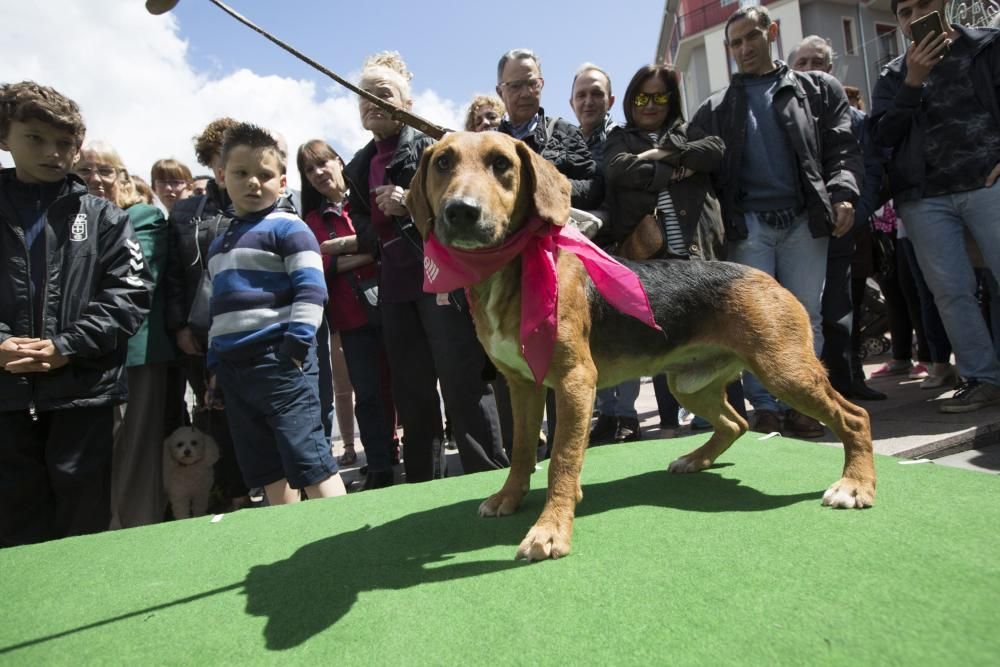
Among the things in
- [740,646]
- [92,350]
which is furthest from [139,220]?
[740,646]

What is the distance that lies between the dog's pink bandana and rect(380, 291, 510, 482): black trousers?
120cm

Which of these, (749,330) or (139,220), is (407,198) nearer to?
(749,330)

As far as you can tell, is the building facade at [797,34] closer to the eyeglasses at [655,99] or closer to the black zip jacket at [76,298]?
the eyeglasses at [655,99]

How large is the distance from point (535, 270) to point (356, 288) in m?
2.99

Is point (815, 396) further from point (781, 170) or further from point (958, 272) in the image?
point (958, 272)

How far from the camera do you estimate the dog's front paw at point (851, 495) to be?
2.26 m

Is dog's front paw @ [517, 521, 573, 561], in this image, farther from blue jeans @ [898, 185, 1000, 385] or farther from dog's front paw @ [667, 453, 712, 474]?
blue jeans @ [898, 185, 1000, 385]

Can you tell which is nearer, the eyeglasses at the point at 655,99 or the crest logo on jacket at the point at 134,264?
the crest logo on jacket at the point at 134,264

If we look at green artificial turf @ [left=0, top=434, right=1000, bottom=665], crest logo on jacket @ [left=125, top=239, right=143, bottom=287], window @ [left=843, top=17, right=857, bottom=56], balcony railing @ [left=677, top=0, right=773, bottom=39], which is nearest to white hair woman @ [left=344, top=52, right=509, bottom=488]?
green artificial turf @ [left=0, top=434, right=1000, bottom=665]

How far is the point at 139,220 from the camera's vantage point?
434 centimetres

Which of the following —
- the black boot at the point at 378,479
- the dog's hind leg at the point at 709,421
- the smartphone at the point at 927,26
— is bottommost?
the black boot at the point at 378,479

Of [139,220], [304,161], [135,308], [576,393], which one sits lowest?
[576,393]

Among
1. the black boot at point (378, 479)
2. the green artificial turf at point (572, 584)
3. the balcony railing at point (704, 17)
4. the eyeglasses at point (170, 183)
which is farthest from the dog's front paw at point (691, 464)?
the balcony railing at point (704, 17)

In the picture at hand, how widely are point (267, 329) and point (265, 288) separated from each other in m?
0.26
